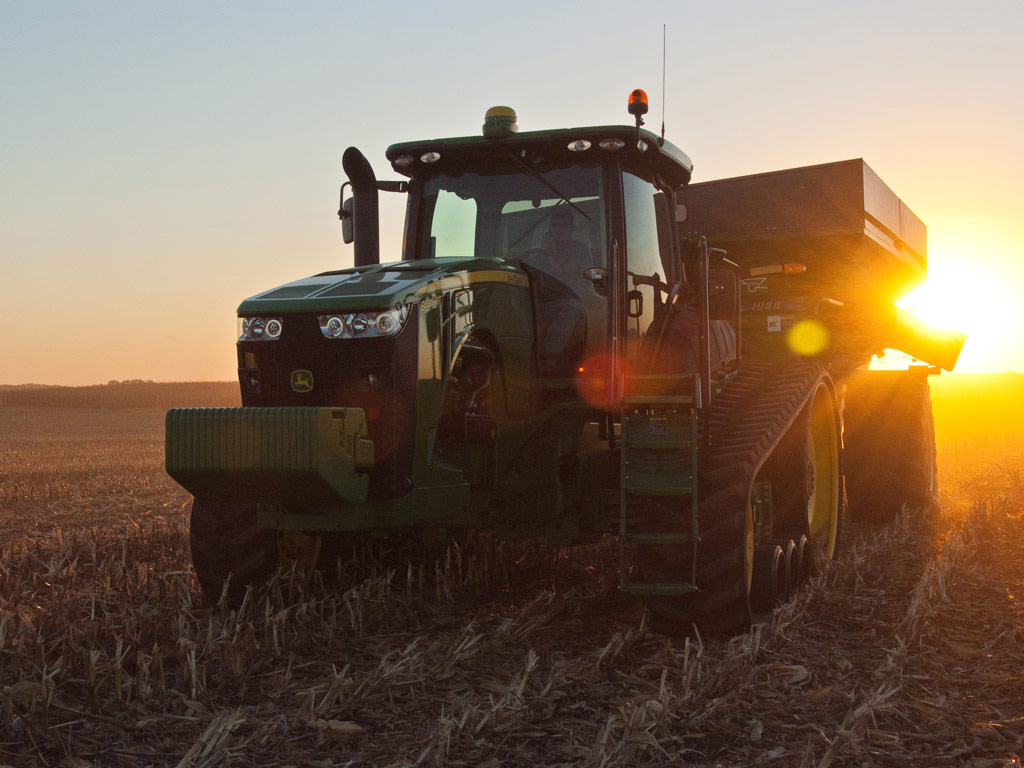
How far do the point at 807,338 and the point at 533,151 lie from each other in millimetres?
3221

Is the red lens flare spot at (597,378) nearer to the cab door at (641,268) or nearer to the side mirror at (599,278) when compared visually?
the cab door at (641,268)

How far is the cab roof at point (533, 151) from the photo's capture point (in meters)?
5.71

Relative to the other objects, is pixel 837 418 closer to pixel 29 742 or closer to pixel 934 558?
pixel 934 558

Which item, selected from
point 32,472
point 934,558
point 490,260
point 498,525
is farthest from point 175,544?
point 32,472

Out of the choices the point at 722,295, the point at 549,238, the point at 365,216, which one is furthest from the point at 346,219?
the point at 722,295

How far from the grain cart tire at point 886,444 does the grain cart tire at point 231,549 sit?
6.16 m

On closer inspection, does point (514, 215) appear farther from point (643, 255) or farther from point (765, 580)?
point (765, 580)

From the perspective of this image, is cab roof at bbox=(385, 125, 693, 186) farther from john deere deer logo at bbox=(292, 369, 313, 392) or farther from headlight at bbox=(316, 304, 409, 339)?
john deere deer logo at bbox=(292, 369, 313, 392)

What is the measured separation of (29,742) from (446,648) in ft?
6.09

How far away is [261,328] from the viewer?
510 centimetres

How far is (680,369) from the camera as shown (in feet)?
19.5

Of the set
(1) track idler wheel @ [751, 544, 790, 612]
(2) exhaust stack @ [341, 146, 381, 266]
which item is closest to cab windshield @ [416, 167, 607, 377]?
(2) exhaust stack @ [341, 146, 381, 266]

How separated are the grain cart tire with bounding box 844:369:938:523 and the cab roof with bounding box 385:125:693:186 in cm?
443

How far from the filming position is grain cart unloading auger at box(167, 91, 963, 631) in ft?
16.0
